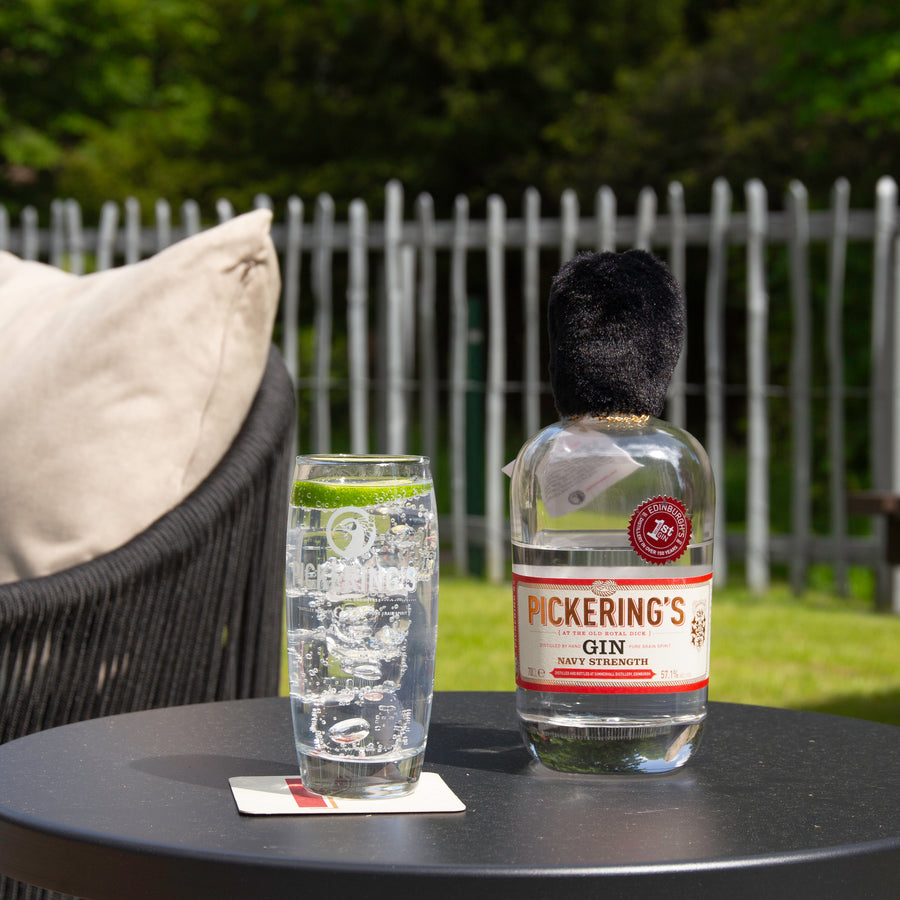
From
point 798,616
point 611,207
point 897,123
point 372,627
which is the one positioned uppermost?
point 897,123

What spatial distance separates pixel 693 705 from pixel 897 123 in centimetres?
808

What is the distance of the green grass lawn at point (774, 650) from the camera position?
375 cm

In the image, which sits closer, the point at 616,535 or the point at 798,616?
the point at 616,535

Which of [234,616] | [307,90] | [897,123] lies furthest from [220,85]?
[234,616]

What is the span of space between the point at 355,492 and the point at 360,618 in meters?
0.09

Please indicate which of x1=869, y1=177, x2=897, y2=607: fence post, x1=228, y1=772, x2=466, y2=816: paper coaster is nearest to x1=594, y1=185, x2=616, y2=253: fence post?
x1=869, y1=177, x2=897, y2=607: fence post

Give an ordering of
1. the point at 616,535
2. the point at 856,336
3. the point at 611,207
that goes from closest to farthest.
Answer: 1. the point at 616,535
2. the point at 611,207
3. the point at 856,336

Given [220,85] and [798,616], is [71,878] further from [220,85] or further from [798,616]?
[220,85]

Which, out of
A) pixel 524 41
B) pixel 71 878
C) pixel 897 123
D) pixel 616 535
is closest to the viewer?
pixel 71 878

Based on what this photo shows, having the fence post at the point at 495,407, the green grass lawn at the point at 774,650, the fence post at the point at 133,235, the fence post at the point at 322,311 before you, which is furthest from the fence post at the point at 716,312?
the fence post at the point at 133,235

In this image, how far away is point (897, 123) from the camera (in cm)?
827

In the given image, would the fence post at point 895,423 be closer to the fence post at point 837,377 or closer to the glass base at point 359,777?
the fence post at point 837,377

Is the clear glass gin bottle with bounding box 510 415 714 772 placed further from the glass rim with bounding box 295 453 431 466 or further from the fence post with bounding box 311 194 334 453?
the fence post with bounding box 311 194 334 453

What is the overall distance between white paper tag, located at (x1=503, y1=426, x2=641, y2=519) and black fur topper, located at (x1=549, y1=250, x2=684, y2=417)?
1.1 inches
